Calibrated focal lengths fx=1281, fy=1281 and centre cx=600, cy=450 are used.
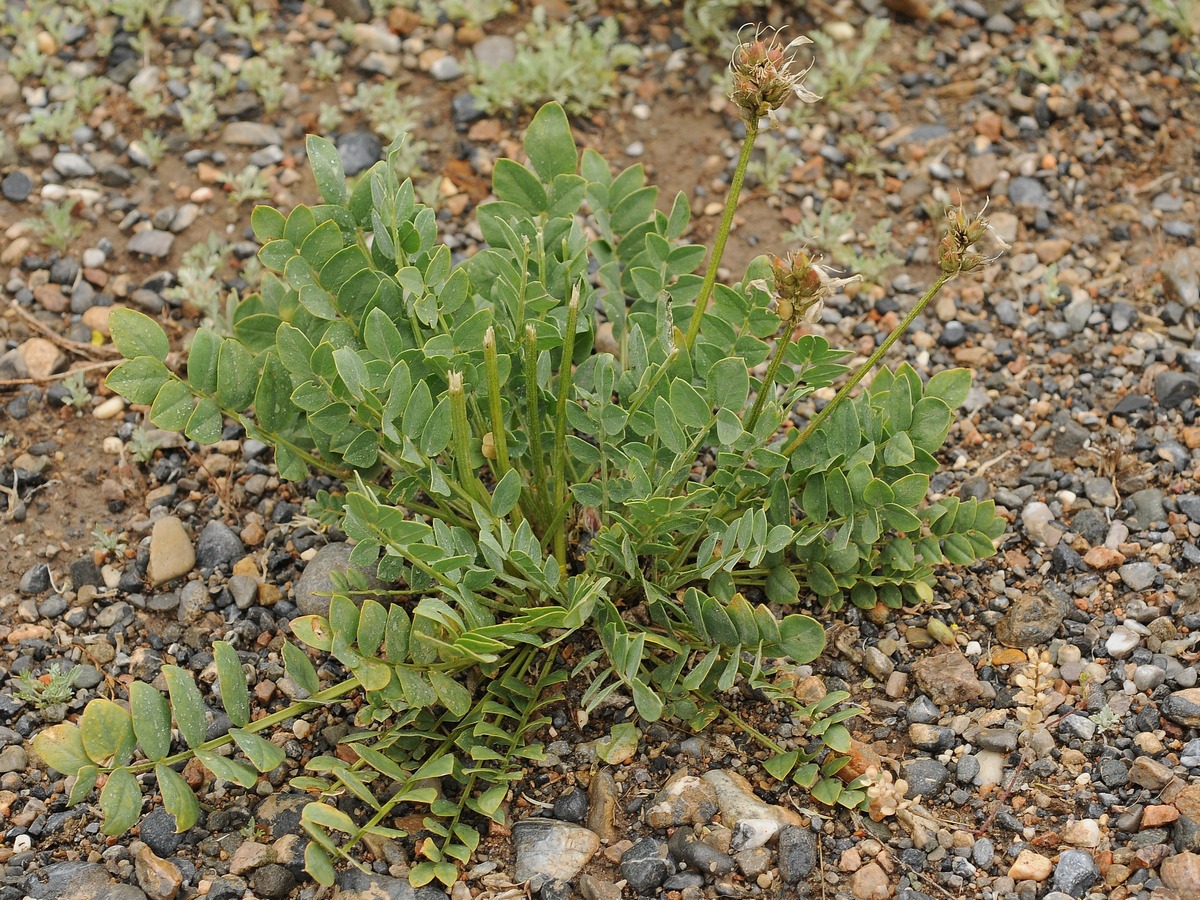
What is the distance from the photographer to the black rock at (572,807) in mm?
2912

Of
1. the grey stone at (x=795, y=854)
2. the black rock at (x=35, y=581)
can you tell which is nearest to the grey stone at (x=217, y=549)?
the black rock at (x=35, y=581)

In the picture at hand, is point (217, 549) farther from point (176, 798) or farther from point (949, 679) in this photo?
point (949, 679)

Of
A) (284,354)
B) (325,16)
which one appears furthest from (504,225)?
(325,16)

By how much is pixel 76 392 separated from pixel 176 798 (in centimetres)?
178

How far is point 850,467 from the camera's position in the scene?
2.90 meters

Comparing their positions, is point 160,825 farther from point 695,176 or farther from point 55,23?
point 55,23

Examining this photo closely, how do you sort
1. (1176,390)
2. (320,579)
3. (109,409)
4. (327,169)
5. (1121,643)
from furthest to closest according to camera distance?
(109,409) → (1176,390) → (320,579) → (1121,643) → (327,169)

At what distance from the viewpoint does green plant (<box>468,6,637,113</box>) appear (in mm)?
4676

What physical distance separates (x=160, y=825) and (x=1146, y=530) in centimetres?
261

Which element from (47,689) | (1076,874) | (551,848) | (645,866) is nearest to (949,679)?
(1076,874)

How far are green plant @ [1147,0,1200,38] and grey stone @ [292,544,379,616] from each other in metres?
3.76

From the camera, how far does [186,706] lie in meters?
2.59

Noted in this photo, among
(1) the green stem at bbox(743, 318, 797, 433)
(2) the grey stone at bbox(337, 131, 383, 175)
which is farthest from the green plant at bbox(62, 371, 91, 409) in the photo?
(1) the green stem at bbox(743, 318, 797, 433)

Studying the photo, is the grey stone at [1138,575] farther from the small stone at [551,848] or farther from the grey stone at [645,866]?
the small stone at [551,848]
